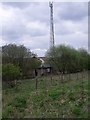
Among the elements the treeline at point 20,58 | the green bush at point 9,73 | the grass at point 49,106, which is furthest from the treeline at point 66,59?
the grass at point 49,106

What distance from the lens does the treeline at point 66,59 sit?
1395 inches

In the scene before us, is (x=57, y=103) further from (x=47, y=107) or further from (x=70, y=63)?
(x=70, y=63)

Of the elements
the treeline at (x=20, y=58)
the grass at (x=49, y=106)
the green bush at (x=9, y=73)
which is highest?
the treeline at (x=20, y=58)

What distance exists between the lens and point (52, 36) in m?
34.5

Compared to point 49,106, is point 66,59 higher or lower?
higher

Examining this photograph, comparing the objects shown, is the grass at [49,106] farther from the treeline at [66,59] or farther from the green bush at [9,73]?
the treeline at [66,59]

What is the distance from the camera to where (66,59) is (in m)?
36.2

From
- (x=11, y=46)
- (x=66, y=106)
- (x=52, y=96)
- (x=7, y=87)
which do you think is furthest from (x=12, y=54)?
(x=66, y=106)

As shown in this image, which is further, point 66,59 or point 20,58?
point 66,59

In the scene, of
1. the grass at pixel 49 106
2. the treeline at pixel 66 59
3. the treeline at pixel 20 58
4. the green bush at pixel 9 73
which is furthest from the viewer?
the treeline at pixel 66 59

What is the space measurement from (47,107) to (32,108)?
2.03 ft

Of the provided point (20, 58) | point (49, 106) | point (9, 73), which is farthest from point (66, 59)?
point (49, 106)

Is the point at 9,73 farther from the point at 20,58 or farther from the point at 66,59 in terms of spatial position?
the point at 66,59

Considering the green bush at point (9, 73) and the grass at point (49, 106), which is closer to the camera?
the grass at point (49, 106)
